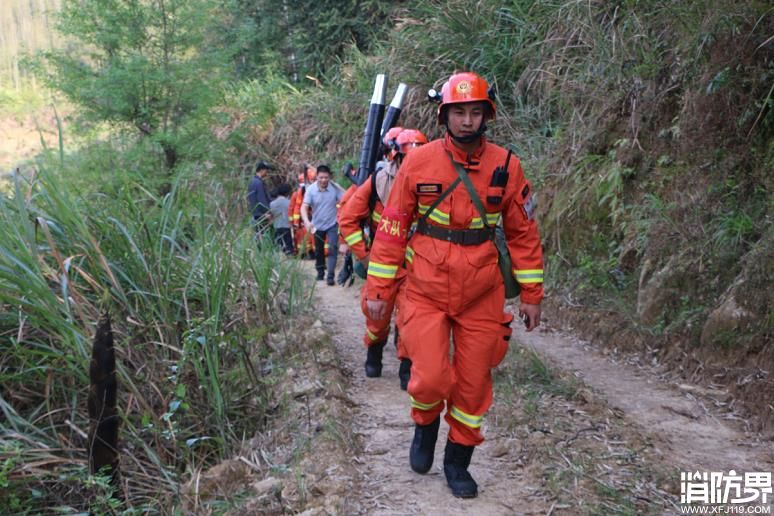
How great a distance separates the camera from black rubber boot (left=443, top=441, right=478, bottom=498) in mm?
4078

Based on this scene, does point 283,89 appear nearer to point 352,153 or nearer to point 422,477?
point 352,153

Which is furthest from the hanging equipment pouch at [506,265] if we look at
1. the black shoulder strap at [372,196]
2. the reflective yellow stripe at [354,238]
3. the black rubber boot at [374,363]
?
the black rubber boot at [374,363]

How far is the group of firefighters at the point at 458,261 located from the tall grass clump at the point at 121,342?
154 cm

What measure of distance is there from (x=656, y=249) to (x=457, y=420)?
4.13m

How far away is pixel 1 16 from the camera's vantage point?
47438 mm

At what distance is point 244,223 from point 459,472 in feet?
11.4

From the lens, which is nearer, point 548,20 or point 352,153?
point 548,20

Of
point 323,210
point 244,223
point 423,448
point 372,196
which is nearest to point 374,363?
point 372,196

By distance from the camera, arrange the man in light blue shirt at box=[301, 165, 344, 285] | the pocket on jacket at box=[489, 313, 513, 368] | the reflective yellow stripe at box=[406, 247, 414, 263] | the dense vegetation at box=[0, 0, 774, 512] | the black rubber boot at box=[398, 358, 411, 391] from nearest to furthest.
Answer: the pocket on jacket at box=[489, 313, 513, 368] < the reflective yellow stripe at box=[406, 247, 414, 263] < the dense vegetation at box=[0, 0, 774, 512] < the black rubber boot at box=[398, 358, 411, 391] < the man in light blue shirt at box=[301, 165, 344, 285]

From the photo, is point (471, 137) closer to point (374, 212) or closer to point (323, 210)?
point (374, 212)

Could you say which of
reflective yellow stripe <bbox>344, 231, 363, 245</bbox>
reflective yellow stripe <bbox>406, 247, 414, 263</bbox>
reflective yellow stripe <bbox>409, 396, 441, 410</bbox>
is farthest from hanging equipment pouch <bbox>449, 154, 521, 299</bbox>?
reflective yellow stripe <bbox>344, 231, 363, 245</bbox>

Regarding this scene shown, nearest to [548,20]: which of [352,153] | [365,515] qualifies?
[352,153]

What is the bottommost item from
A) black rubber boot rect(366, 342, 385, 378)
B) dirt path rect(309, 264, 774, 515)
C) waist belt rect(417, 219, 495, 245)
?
black rubber boot rect(366, 342, 385, 378)

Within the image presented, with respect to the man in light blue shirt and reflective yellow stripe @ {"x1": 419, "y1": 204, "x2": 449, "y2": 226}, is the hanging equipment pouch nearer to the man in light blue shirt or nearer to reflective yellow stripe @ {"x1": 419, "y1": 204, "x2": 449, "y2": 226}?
reflective yellow stripe @ {"x1": 419, "y1": 204, "x2": 449, "y2": 226}
